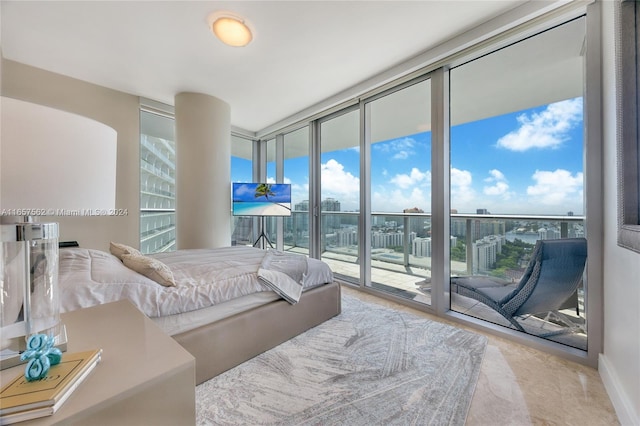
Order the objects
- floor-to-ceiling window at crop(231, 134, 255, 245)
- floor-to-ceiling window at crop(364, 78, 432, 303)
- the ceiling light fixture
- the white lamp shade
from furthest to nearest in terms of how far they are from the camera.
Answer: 1. floor-to-ceiling window at crop(231, 134, 255, 245)
2. floor-to-ceiling window at crop(364, 78, 432, 303)
3. the ceiling light fixture
4. the white lamp shade

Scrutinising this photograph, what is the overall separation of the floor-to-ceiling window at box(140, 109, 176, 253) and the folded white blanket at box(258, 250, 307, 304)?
2333 mm

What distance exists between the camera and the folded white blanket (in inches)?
71.7

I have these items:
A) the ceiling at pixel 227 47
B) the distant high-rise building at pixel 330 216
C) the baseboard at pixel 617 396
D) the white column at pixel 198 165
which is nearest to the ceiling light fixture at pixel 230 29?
the ceiling at pixel 227 47

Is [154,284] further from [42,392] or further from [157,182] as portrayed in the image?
[157,182]

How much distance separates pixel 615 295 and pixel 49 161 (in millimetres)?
2659

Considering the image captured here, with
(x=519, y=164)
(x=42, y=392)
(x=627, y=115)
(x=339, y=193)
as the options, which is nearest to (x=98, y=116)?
(x=339, y=193)

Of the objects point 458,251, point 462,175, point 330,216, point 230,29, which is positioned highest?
point 230,29

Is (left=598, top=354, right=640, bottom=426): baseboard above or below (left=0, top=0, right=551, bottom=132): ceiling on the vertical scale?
below

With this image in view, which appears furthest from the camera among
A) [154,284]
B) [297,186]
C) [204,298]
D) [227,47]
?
[297,186]

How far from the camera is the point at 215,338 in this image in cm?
149


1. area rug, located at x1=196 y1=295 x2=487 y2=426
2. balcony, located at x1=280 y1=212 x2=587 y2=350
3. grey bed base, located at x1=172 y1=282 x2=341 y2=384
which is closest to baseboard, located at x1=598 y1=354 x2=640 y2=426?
balcony, located at x1=280 y1=212 x2=587 y2=350

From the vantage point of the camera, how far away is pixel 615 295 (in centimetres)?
145

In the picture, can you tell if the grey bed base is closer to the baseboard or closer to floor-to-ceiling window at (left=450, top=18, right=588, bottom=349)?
floor-to-ceiling window at (left=450, top=18, right=588, bottom=349)

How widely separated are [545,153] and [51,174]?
11.6ft
